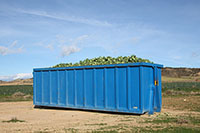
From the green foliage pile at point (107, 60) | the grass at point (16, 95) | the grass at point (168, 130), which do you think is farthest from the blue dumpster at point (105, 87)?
the grass at point (16, 95)

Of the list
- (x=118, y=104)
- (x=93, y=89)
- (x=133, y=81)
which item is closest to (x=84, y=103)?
(x=93, y=89)

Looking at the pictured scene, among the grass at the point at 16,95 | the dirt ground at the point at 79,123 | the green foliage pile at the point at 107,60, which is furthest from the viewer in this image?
the grass at the point at 16,95

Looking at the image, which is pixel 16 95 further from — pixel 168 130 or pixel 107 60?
pixel 168 130

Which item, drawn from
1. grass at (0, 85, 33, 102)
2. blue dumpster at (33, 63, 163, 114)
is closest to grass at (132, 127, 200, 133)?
blue dumpster at (33, 63, 163, 114)

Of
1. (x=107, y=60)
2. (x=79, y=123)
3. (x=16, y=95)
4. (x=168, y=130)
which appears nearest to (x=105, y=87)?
(x=107, y=60)

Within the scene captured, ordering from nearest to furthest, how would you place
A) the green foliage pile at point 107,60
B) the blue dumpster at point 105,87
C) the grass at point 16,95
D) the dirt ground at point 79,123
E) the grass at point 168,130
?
1. the grass at point 168,130
2. the dirt ground at point 79,123
3. the blue dumpster at point 105,87
4. the green foliage pile at point 107,60
5. the grass at point 16,95

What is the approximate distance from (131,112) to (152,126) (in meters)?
3.34

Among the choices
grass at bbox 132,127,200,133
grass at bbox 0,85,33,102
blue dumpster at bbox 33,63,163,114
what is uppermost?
blue dumpster at bbox 33,63,163,114

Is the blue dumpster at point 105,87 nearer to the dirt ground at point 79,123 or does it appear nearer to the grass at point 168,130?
Answer: the dirt ground at point 79,123

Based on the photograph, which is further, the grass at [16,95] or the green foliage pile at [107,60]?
the grass at [16,95]

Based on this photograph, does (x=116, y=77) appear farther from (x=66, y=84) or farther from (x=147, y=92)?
(x=66, y=84)

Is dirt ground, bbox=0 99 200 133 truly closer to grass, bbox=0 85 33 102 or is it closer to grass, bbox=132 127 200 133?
grass, bbox=132 127 200 133

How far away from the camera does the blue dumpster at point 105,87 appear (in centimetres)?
1277

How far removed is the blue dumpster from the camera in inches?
503
